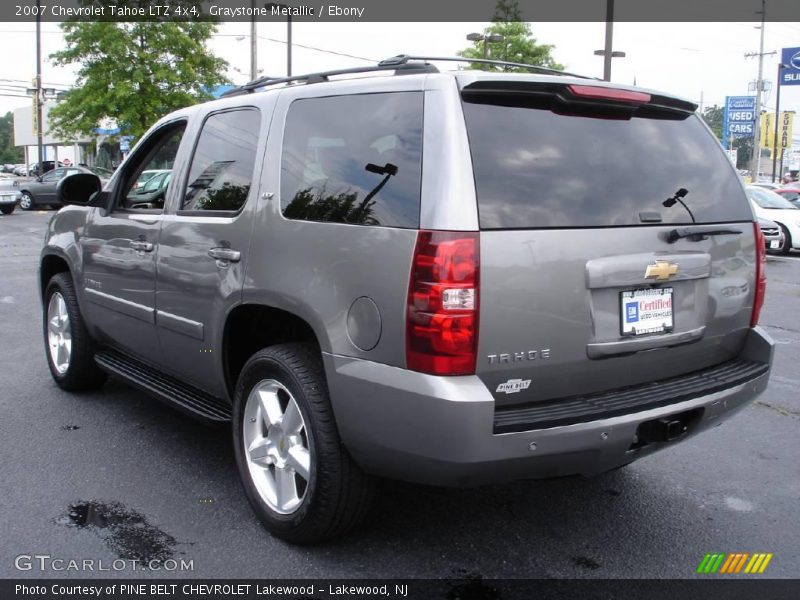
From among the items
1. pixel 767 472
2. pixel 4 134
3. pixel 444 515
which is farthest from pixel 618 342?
pixel 4 134

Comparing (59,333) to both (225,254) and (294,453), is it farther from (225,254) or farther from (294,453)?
(294,453)

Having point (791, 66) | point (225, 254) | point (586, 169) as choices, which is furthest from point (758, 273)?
point (791, 66)

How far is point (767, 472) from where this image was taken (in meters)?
4.30

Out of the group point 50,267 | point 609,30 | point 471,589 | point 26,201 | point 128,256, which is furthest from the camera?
point 26,201

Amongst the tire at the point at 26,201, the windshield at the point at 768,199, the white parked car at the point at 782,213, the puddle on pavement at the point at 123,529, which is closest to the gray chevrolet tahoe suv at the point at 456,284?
the puddle on pavement at the point at 123,529

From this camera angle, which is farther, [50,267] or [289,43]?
[289,43]

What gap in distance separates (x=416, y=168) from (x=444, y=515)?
1.72m

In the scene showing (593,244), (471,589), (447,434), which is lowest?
(471,589)

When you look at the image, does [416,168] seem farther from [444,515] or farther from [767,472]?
[767,472]

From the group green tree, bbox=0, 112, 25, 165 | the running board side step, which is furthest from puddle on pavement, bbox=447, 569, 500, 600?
green tree, bbox=0, 112, 25, 165

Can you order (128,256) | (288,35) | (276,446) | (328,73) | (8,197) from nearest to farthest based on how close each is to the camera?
(276,446) < (328,73) < (128,256) < (8,197) < (288,35)

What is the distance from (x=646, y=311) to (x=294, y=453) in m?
1.54

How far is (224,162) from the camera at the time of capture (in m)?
3.91

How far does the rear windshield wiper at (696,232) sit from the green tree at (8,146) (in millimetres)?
130534
